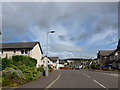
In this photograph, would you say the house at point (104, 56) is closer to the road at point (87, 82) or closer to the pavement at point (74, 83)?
the road at point (87, 82)

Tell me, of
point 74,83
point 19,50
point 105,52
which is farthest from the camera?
point 105,52

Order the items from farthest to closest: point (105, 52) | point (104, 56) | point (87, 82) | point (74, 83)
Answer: point (105, 52)
point (104, 56)
point (87, 82)
point (74, 83)

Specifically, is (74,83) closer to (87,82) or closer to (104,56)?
(87,82)

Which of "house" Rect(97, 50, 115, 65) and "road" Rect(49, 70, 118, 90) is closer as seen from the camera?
"road" Rect(49, 70, 118, 90)

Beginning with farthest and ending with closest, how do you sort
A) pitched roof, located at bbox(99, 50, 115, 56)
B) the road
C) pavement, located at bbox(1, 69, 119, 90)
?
pitched roof, located at bbox(99, 50, 115, 56) < the road < pavement, located at bbox(1, 69, 119, 90)

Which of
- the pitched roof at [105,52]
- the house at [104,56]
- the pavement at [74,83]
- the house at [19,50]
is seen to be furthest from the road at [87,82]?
the pitched roof at [105,52]

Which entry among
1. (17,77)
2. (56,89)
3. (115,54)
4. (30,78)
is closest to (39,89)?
(56,89)

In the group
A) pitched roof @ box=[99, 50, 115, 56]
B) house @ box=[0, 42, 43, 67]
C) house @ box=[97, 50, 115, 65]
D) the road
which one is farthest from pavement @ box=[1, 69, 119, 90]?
pitched roof @ box=[99, 50, 115, 56]

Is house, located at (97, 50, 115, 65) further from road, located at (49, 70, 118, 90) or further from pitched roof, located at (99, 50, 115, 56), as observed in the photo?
road, located at (49, 70, 118, 90)

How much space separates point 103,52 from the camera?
83625 mm

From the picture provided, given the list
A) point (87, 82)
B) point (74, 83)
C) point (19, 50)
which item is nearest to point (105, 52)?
point (19, 50)

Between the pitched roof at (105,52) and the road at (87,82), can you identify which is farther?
the pitched roof at (105,52)

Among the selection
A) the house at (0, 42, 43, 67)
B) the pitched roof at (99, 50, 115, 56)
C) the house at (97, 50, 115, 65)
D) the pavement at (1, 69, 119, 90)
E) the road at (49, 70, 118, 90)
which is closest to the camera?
the pavement at (1, 69, 119, 90)

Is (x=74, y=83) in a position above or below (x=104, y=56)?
below
